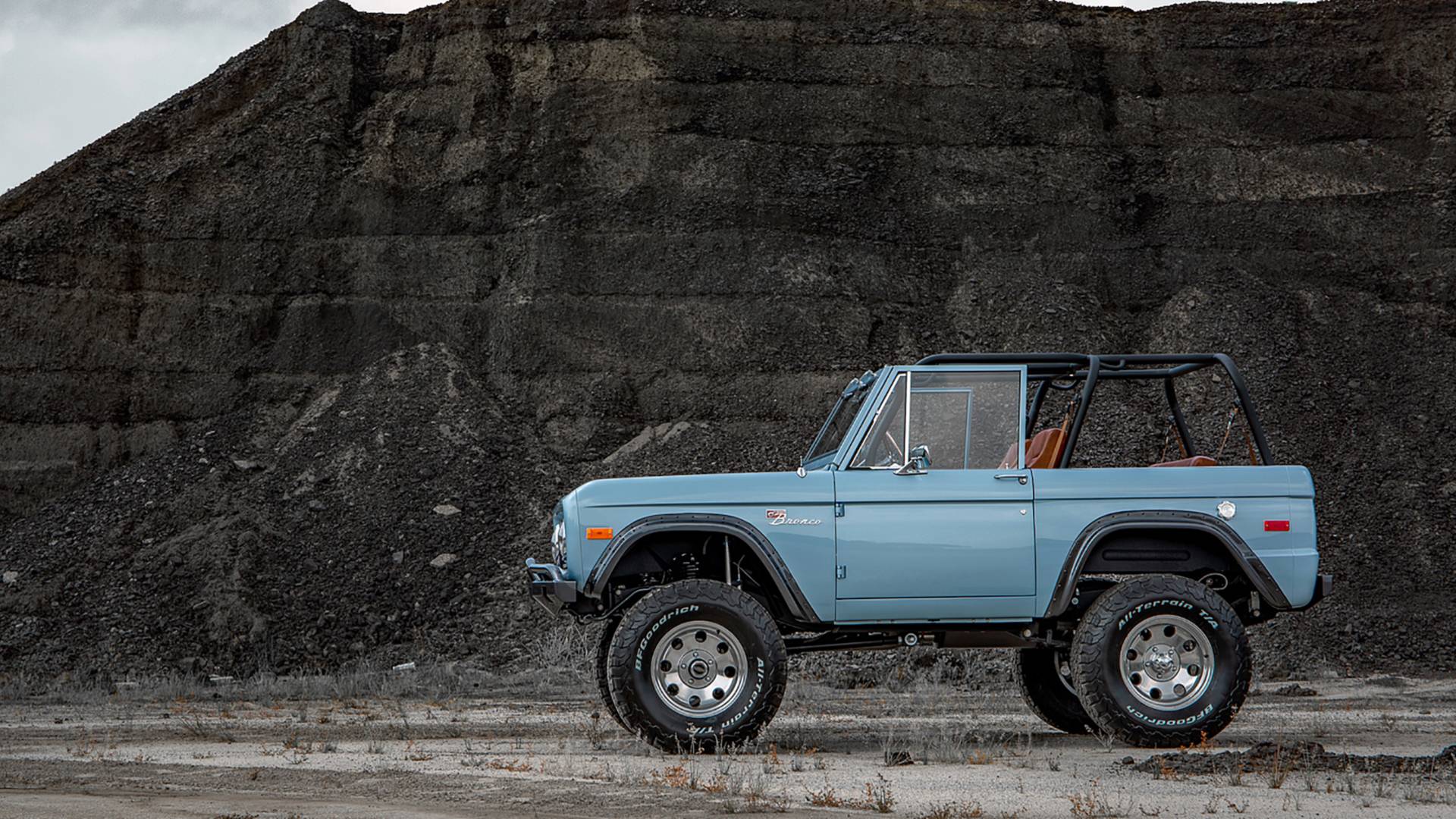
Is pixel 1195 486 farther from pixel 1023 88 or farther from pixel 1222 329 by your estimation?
pixel 1023 88

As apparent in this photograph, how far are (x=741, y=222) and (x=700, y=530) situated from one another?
19.7 m

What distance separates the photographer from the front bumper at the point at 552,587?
998 cm

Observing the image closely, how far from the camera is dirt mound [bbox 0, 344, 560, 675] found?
20.8 meters

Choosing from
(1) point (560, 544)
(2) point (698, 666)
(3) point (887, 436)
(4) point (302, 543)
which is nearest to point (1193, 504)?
(3) point (887, 436)

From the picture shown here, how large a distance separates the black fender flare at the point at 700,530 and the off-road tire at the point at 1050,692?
114 inches

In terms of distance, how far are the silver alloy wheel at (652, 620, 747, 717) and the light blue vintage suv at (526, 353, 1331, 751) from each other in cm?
1

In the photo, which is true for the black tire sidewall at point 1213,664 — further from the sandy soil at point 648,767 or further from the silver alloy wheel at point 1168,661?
the sandy soil at point 648,767

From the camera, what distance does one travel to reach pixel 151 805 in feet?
25.7

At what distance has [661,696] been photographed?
9.99 m

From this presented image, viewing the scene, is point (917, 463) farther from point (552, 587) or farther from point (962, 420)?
point (552, 587)

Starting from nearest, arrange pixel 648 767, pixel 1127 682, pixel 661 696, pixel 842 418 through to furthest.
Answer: pixel 648 767
pixel 661 696
pixel 1127 682
pixel 842 418

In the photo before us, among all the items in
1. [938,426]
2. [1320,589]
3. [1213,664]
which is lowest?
[1213,664]

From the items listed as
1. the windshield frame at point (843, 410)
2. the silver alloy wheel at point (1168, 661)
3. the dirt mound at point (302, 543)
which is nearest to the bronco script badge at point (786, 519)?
the windshield frame at point (843, 410)

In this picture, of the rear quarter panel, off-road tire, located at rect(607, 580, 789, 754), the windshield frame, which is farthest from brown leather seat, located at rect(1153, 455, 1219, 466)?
off-road tire, located at rect(607, 580, 789, 754)
